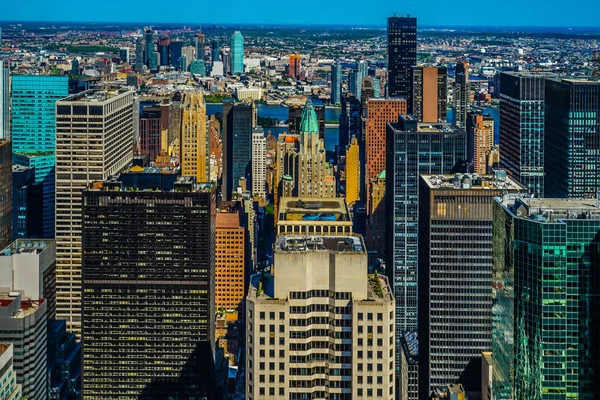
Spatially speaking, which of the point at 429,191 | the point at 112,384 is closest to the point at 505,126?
the point at 429,191

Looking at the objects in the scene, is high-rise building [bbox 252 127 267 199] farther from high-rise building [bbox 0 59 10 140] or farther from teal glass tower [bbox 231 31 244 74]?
teal glass tower [bbox 231 31 244 74]

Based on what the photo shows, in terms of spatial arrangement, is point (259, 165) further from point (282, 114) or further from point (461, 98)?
point (282, 114)

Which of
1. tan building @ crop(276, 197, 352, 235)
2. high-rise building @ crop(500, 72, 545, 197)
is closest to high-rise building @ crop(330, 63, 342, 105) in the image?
high-rise building @ crop(500, 72, 545, 197)

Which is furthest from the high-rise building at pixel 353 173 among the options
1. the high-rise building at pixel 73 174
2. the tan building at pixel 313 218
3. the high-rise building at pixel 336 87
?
the high-rise building at pixel 336 87

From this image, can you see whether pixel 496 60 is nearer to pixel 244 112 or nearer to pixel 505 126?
pixel 244 112

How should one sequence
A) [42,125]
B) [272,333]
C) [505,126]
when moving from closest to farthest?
[272,333]
[505,126]
[42,125]

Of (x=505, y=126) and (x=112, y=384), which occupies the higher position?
(x=505, y=126)

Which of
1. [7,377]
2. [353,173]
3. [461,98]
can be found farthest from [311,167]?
[7,377]
